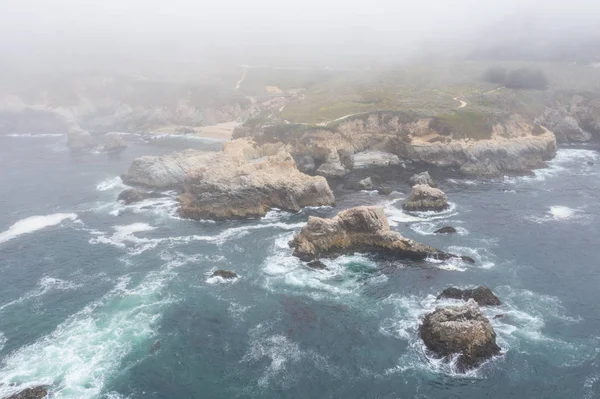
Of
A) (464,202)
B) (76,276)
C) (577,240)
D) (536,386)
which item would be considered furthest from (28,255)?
(577,240)

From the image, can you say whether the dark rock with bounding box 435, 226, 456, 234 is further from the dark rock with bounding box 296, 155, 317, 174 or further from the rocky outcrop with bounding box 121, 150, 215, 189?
the rocky outcrop with bounding box 121, 150, 215, 189

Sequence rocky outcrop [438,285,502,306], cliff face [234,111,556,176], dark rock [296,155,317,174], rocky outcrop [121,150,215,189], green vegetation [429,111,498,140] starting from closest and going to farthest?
rocky outcrop [438,285,502,306], rocky outcrop [121,150,215,189], dark rock [296,155,317,174], cliff face [234,111,556,176], green vegetation [429,111,498,140]

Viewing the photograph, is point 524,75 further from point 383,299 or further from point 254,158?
point 383,299

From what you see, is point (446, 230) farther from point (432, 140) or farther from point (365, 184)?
point (432, 140)

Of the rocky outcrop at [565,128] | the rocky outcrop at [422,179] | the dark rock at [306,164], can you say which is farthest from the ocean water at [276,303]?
the rocky outcrop at [565,128]

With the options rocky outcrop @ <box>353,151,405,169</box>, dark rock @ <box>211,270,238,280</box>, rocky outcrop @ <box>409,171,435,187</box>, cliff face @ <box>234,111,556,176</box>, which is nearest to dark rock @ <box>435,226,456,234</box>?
rocky outcrop @ <box>409,171,435,187</box>

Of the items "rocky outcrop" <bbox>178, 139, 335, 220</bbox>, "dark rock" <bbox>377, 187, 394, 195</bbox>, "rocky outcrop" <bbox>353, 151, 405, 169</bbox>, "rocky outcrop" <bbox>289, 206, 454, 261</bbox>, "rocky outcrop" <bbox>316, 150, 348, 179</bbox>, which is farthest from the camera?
"rocky outcrop" <bbox>353, 151, 405, 169</bbox>
